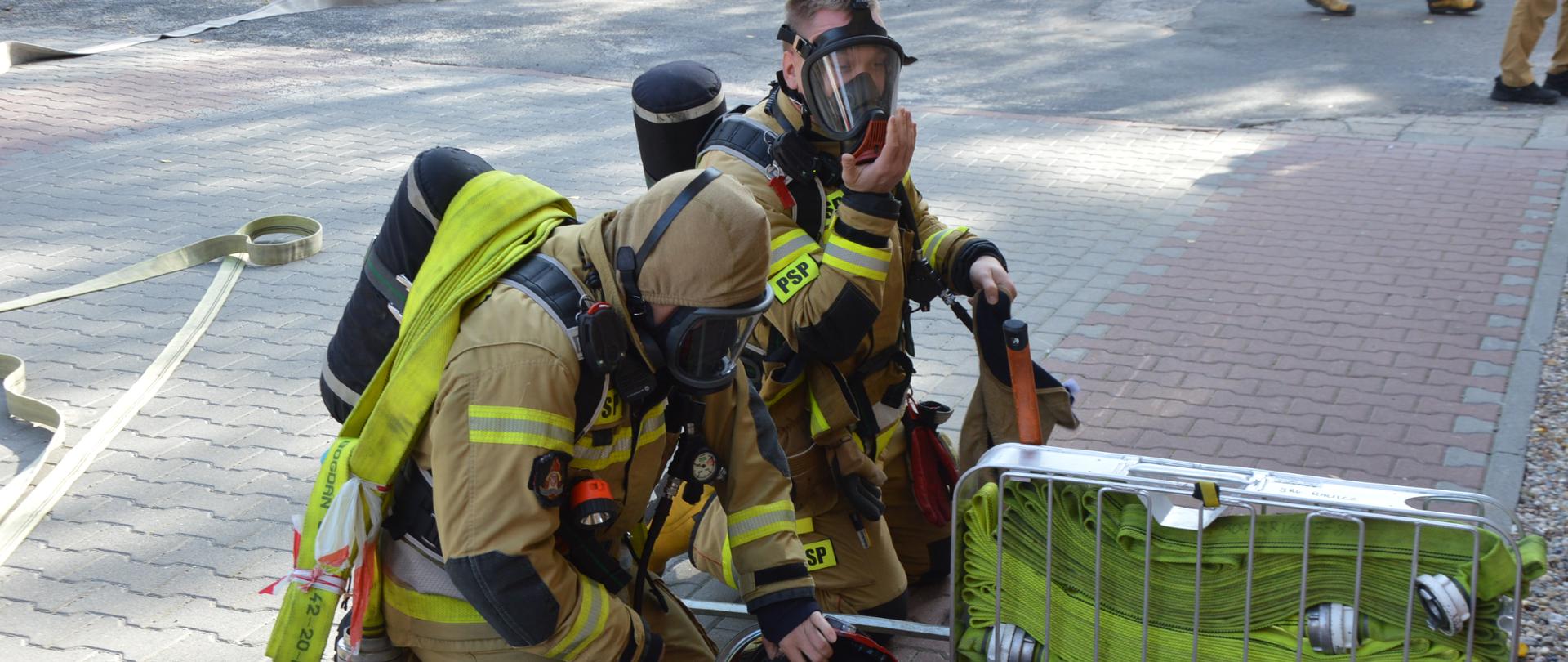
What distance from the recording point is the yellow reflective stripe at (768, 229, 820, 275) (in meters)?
3.46

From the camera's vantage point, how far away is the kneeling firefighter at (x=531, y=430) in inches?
101

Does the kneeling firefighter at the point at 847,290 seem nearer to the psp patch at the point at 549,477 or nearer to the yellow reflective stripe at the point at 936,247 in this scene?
the yellow reflective stripe at the point at 936,247

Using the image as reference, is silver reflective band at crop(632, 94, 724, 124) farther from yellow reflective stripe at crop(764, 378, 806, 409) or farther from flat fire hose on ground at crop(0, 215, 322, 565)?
flat fire hose on ground at crop(0, 215, 322, 565)

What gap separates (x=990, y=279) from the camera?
3670 millimetres

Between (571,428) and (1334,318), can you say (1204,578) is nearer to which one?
(571,428)

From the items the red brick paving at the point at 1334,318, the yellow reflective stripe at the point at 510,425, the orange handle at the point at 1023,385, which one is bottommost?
the red brick paving at the point at 1334,318

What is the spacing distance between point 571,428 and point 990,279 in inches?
58.8

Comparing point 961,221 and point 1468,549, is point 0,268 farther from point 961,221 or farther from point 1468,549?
point 1468,549

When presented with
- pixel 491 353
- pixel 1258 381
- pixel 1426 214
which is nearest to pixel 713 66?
pixel 1426 214

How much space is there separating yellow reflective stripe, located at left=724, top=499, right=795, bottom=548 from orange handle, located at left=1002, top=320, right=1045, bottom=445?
2.03ft

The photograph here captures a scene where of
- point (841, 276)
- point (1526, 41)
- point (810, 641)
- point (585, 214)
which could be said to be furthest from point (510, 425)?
point (1526, 41)

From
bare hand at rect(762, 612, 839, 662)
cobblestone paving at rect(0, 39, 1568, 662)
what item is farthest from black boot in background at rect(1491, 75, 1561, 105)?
bare hand at rect(762, 612, 839, 662)

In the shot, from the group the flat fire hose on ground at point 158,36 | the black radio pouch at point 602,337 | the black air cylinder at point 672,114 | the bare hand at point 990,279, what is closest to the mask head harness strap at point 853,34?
the black air cylinder at point 672,114

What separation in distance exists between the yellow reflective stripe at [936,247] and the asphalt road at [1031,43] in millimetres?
6910
